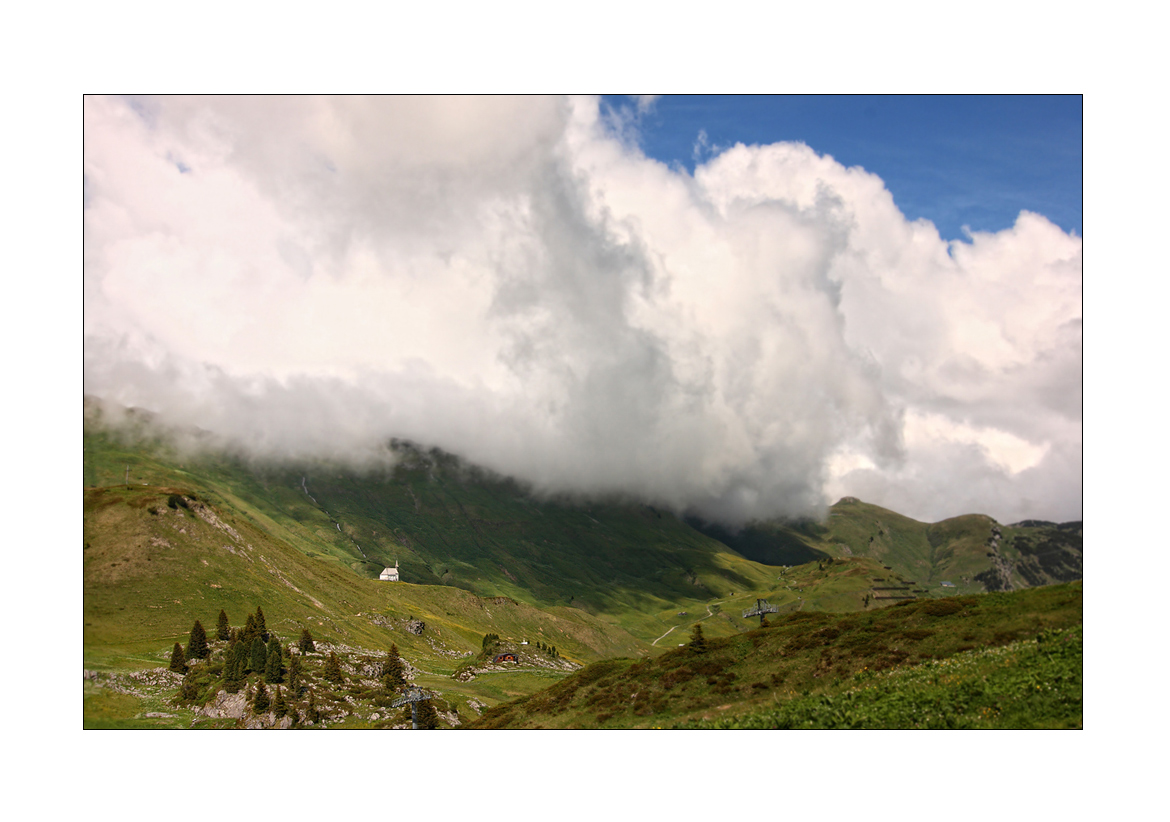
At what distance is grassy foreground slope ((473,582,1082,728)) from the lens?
69.6 metres

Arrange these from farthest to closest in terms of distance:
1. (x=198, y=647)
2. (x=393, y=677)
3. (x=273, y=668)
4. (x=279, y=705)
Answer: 1. (x=393, y=677)
2. (x=198, y=647)
3. (x=273, y=668)
4. (x=279, y=705)

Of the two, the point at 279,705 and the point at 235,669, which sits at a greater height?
the point at 235,669

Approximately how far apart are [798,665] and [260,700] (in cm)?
7692

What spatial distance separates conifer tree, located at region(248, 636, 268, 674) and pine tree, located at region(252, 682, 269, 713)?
19.9ft

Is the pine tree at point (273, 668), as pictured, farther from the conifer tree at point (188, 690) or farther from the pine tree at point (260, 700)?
the conifer tree at point (188, 690)

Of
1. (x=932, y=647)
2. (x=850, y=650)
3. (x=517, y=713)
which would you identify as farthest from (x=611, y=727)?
(x=932, y=647)

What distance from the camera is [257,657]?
111250mm

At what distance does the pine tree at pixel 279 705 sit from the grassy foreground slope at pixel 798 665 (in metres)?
30.9

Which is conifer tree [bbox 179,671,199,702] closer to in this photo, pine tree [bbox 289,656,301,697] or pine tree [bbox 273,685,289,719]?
pine tree [bbox 273,685,289,719]

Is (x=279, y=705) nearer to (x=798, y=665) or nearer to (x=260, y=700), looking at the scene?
(x=260, y=700)

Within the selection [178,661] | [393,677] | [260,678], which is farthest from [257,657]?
[393,677]

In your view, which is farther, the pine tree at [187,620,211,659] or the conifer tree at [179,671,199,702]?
the pine tree at [187,620,211,659]

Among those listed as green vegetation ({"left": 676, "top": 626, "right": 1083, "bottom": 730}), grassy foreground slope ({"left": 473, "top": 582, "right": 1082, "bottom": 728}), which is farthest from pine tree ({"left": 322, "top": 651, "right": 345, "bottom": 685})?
green vegetation ({"left": 676, "top": 626, "right": 1083, "bottom": 730})

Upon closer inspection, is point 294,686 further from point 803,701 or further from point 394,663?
point 803,701
